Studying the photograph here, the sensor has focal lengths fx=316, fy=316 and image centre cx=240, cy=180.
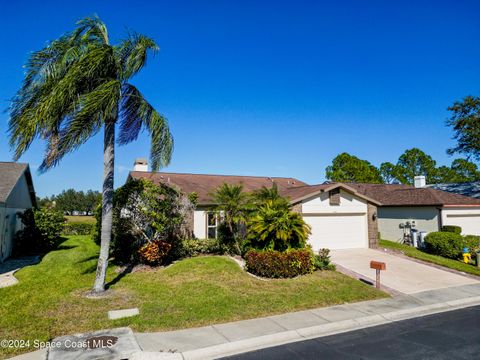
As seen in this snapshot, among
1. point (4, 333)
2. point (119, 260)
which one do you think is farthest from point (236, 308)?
point (119, 260)

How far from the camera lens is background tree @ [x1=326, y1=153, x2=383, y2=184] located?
48594 millimetres

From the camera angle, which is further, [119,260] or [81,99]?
[119,260]

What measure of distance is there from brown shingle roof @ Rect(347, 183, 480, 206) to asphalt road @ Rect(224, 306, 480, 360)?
46.8 feet

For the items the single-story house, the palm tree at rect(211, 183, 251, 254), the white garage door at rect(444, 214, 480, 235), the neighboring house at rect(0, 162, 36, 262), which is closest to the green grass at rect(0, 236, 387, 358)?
the palm tree at rect(211, 183, 251, 254)

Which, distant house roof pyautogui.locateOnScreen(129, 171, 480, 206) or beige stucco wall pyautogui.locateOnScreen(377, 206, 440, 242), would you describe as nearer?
distant house roof pyautogui.locateOnScreen(129, 171, 480, 206)

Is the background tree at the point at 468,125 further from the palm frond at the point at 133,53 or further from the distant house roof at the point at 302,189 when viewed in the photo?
the palm frond at the point at 133,53

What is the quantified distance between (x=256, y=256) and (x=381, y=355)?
680 centimetres

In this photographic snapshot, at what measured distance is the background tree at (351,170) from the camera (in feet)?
159

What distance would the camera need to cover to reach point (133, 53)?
409 inches

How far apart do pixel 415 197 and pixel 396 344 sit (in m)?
17.9

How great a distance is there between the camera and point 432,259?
52.1ft

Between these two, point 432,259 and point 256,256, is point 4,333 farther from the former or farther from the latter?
point 432,259

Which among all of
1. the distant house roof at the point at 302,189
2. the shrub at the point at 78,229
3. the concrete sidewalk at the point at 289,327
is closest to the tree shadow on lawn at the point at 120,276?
the concrete sidewalk at the point at 289,327

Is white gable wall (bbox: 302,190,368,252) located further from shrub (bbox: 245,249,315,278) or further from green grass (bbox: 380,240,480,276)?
shrub (bbox: 245,249,315,278)
